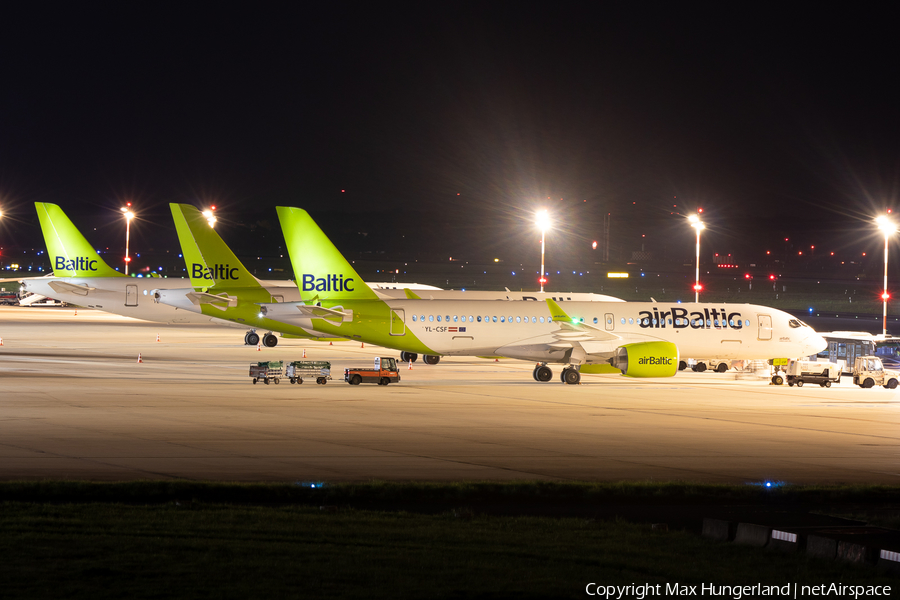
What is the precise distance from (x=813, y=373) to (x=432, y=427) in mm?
22119

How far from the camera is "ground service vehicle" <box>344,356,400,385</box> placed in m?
37.5

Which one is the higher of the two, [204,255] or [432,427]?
[204,255]

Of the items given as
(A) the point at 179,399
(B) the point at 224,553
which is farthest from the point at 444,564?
(A) the point at 179,399

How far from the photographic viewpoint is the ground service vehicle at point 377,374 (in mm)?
37531

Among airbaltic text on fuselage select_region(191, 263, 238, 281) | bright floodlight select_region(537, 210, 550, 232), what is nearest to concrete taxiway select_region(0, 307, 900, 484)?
airbaltic text on fuselage select_region(191, 263, 238, 281)

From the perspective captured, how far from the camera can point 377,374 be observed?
37.7m

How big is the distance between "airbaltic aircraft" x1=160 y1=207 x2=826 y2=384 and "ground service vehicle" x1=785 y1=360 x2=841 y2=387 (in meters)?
3.55

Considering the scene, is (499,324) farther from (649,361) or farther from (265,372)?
(265,372)

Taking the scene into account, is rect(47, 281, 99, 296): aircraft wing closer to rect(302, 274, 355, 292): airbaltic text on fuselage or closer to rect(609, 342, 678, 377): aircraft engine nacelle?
rect(302, 274, 355, 292): airbaltic text on fuselage

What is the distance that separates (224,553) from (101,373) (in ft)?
99.7

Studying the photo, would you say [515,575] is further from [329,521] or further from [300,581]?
[329,521]

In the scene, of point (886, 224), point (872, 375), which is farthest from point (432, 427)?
point (886, 224)

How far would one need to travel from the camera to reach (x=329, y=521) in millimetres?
13758

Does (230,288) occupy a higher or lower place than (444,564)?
higher
